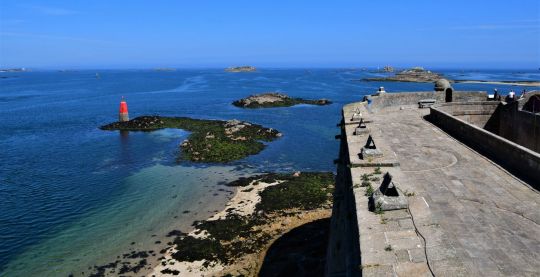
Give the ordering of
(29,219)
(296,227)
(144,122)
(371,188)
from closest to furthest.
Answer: (371,188)
(296,227)
(29,219)
(144,122)

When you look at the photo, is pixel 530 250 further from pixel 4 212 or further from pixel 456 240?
pixel 4 212

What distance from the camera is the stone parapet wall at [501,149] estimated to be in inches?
430

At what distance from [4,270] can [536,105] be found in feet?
80.8

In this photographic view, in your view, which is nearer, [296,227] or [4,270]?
[4,270]

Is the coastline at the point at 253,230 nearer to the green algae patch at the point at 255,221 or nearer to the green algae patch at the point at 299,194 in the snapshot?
the green algae patch at the point at 255,221

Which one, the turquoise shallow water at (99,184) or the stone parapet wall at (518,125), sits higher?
the stone parapet wall at (518,125)

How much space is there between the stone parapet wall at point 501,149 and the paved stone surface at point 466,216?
0.37m

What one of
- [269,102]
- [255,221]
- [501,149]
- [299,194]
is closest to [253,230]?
[255,221]

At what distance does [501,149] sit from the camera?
12859mm

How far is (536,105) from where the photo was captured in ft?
60.8

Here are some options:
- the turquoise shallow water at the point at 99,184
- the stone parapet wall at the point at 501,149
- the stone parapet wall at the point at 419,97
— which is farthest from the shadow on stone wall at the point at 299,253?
the stone parapet wall at the point at 419,97

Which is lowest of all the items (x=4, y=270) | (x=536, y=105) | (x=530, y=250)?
(x=4, y=270)

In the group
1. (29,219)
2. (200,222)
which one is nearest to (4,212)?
(29,219)

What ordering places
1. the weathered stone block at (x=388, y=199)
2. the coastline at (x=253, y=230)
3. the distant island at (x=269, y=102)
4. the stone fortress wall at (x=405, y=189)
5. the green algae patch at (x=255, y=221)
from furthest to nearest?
the distant island at (x=269, y=102), the green algae patch at (x=255, y=221), the coastline at (x=253, y=230), the weathered stone block at (x=388, y=199), the stone fortress wall at (x=405, y=189)
